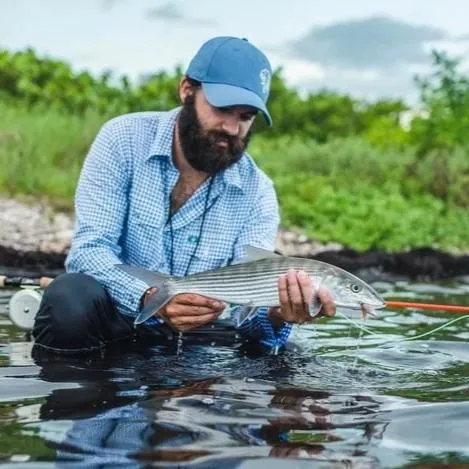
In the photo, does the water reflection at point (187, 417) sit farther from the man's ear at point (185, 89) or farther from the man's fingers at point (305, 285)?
the man's ear at point (185, 89)

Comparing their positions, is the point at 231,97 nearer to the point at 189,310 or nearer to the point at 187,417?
the point at 189,310

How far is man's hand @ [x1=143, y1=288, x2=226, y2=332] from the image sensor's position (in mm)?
6160

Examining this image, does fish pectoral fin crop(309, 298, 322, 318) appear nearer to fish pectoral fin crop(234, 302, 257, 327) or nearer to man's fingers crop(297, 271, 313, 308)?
man's fingers crop(297, 271, 313, 308)

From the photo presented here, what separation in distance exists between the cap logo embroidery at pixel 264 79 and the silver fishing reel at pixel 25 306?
72.0 inches

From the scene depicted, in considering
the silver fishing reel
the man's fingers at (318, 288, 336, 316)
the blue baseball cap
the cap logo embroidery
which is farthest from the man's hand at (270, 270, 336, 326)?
the silver fishing reel

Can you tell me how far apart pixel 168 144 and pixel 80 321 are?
1132mm

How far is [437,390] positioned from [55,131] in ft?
41.2

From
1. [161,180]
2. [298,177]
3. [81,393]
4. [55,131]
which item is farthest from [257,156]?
[81,393]

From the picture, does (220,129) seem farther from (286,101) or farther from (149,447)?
(286,101)

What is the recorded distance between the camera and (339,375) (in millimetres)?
6590

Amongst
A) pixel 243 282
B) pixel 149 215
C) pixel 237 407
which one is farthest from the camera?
pixel 149 215

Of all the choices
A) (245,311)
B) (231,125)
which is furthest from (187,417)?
(231,125)

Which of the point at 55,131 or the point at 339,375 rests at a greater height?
the point at 55,131

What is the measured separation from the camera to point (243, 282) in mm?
6082
